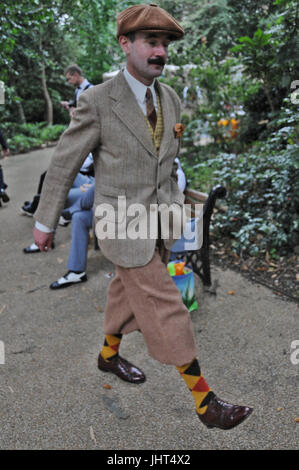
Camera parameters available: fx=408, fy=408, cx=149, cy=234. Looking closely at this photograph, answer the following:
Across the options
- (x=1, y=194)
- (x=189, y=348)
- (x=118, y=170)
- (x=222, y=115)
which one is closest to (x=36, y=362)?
(x=189, y=348)

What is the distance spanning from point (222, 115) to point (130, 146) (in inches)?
215

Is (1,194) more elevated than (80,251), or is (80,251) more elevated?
(80,251)

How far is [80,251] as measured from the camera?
4.18 m

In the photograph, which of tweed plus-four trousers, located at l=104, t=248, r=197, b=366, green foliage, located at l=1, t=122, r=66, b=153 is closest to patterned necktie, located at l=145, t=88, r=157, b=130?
tweed plus-four trousers, located at l=104, t=248, r=197, b=366

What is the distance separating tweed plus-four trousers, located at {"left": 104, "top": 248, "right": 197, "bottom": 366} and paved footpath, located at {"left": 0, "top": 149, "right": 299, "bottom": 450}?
0.51 metres

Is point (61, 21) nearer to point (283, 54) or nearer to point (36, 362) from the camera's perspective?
point (283, 54)

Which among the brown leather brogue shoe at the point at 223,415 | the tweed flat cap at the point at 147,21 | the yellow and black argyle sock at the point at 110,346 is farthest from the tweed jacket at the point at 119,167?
the brown leather brogue shoe at the point at 223,415

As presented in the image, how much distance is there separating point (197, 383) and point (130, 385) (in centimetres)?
69

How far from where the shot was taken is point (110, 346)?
8.64ft
